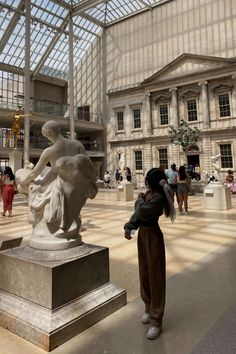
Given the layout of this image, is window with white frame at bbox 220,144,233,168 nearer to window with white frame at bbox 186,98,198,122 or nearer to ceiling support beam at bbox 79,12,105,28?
window with white frame at bbox 186,98,198,122

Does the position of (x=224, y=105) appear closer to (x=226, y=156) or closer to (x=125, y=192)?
(x=226, y=156)

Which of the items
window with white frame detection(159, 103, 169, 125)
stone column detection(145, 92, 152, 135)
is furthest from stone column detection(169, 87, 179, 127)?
stone column detection(145, 92, 152, 135)

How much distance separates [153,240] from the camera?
2520mm

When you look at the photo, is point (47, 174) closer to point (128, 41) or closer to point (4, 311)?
point (4, 311)

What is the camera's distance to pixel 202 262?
4.51 m

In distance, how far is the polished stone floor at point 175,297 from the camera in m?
2.36

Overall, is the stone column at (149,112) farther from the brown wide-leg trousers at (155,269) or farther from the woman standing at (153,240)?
the brown wide-leg trousers at (155,269)

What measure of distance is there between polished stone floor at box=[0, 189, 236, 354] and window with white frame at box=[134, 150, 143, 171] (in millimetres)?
22297

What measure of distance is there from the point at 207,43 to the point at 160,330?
2883 cm

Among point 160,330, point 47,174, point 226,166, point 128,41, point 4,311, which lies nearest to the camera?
point 160,330

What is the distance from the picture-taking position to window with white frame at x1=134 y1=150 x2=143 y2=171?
95.6 feet

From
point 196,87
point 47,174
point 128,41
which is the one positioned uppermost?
point 128,41

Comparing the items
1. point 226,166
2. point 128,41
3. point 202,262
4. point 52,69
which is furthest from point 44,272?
point 52,69

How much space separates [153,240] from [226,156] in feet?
77.5
